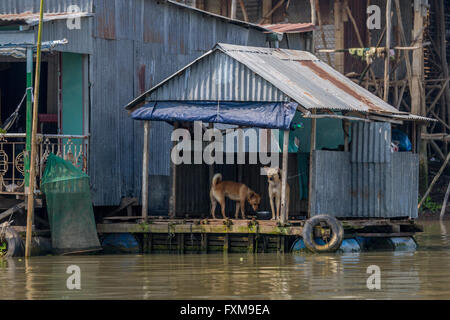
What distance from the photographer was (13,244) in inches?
758

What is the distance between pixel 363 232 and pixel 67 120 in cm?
640

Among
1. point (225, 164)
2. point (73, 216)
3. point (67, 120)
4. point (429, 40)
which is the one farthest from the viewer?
point (429, 40)

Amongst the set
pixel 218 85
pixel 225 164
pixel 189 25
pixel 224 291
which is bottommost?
pixel 224 291

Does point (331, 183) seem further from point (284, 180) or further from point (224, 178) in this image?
point (224, 178)

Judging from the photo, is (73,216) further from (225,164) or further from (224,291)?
(224,291)

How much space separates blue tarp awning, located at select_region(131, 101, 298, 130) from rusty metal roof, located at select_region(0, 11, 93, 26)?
2347mm

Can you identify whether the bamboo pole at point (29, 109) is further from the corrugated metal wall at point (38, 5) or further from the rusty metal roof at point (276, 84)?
the corrugated metal wall at point (38, 5)

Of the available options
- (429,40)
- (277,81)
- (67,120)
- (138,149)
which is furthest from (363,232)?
(429,40)

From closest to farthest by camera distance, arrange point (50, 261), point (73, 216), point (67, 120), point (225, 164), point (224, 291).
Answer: point (224, 291) < point (50, 261) < point (73, 216) < point (67, 120) < point (225, 164)

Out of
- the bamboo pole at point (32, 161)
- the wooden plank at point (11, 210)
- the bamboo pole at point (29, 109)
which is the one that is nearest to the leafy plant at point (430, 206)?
the wooden plank at point (11, 210)

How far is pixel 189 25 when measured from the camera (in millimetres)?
23625

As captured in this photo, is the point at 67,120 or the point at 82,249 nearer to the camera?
the point at 82,249

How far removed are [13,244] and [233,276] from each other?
16.5 feet

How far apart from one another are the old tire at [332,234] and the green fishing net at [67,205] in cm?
→ 413
